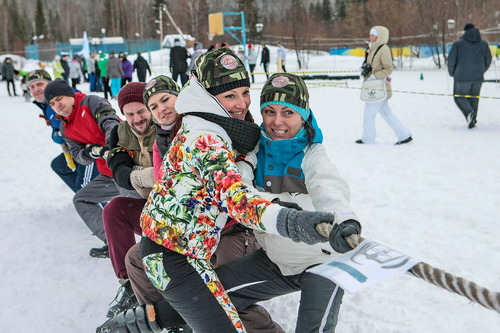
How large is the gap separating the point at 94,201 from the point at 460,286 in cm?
324

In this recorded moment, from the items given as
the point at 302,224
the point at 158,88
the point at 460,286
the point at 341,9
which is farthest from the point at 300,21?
the point at 341,9

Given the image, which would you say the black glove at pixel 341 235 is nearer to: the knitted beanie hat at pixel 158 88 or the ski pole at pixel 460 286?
the ski pole at pixel 460 286

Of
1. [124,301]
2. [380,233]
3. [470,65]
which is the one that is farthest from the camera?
[470,65]

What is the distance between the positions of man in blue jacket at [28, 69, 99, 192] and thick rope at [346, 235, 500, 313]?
346 cm

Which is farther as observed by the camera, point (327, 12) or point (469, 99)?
point (327, 12)

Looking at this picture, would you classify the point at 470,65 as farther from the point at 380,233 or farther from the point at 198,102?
the point at 198,102

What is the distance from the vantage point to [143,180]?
2826mm

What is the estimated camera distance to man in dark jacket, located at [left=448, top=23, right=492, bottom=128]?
8.35 metres

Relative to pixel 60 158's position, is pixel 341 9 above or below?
above

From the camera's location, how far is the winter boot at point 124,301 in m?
2.97

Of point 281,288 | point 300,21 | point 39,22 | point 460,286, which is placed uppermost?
point 39,22

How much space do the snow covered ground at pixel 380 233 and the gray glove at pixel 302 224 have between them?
47.4 inches

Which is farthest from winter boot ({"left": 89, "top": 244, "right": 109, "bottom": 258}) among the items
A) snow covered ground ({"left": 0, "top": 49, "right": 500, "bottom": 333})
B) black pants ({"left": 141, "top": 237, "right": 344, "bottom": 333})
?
black pants ({"left": 141, "top": 237, "right": 344, "bottom": 333})

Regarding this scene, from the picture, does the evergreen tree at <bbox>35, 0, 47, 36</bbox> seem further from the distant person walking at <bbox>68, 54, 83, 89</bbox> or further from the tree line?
the distant person walking at <bbox>68, 54, 83, 89</bbox>
